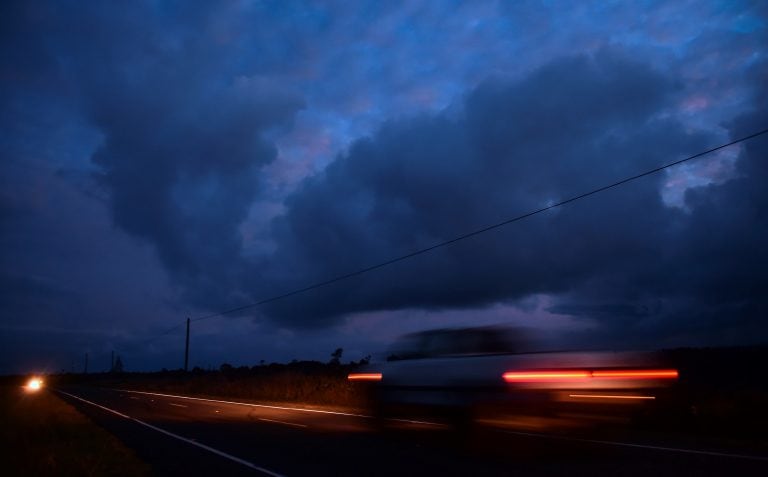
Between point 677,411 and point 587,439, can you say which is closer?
point 587,439

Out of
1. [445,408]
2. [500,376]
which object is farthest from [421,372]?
[500,376]

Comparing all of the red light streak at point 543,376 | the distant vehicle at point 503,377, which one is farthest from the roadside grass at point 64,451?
the red light streak at point 543,376

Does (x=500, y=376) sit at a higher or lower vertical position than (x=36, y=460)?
higher

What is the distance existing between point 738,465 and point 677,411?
5464mm

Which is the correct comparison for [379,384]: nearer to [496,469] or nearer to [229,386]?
[496,469]

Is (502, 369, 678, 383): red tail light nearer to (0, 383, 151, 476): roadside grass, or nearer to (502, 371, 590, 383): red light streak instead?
(502, 371, 590, 383): red light streak

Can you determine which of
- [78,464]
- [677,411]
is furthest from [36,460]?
[677,411]

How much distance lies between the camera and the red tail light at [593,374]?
28.7ft

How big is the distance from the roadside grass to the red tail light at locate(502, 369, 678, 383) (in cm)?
580

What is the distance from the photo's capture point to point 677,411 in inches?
523

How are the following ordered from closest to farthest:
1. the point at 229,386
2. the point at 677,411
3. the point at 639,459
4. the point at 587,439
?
the point at 639,459 < the point at 587,439 < the point at 677,411 < the point at 229,386

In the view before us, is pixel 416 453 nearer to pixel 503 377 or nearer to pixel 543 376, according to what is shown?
pixel 503 377

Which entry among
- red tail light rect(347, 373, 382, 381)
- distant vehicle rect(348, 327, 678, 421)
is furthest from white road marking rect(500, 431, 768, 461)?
red tail light rect(347, 373, 382, 381)

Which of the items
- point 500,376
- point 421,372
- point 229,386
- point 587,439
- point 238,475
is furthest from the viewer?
point 229,386
